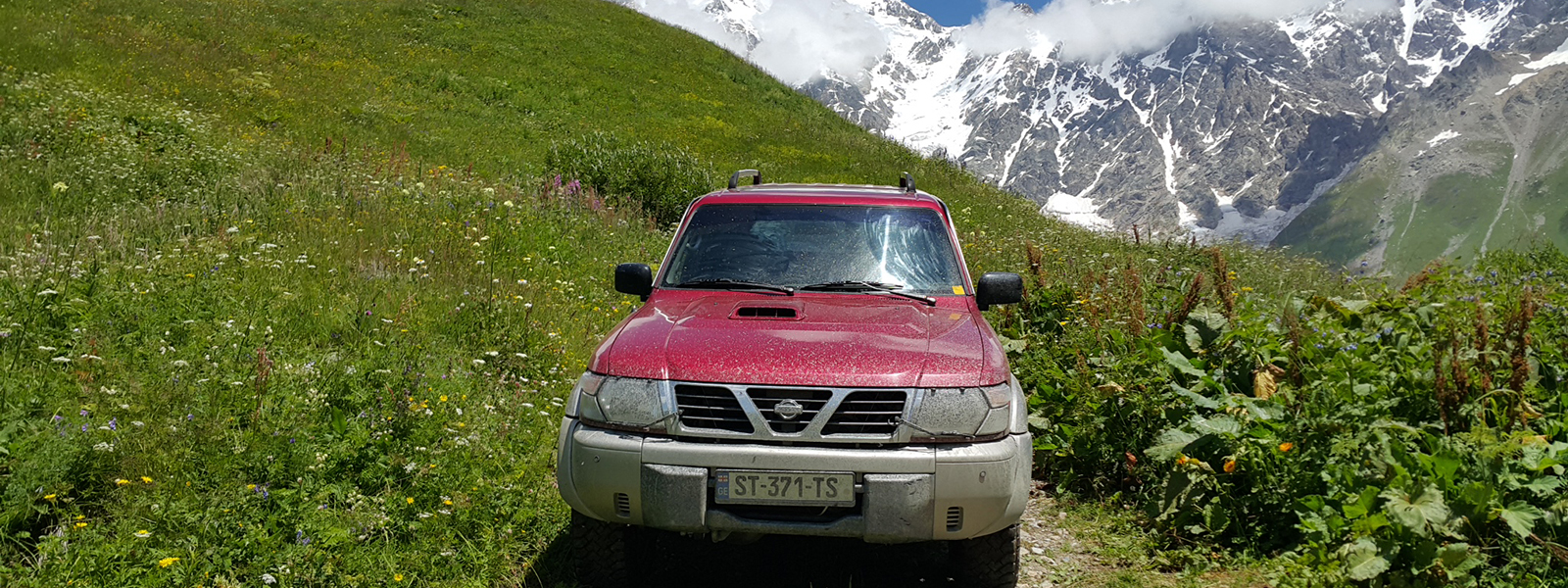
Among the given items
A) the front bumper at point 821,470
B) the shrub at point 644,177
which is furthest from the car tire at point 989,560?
the shrub at point 644,177

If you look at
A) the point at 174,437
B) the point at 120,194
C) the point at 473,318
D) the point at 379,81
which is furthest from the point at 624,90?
the point at 174,437

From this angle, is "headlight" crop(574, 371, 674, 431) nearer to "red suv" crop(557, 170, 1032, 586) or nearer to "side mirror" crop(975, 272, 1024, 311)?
"red suv" crop(557, 170, 1032, 586)

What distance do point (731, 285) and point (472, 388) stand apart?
7.10 feet

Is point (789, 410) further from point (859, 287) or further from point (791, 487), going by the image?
point (859, 287)

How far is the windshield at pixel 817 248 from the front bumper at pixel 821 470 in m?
1.36

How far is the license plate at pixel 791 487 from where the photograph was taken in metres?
3.30

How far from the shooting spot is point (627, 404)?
3482 mm

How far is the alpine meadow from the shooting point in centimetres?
373

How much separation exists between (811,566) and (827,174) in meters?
18.4

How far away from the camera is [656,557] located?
4.43 m

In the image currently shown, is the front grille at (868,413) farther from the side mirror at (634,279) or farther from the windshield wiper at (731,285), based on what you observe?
the side mirror at (634,279)

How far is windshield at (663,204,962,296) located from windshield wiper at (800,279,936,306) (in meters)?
0.02

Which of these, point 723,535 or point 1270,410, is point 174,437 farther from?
point 1270,410

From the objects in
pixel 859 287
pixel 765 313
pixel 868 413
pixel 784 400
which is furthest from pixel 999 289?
pixel 784 400
